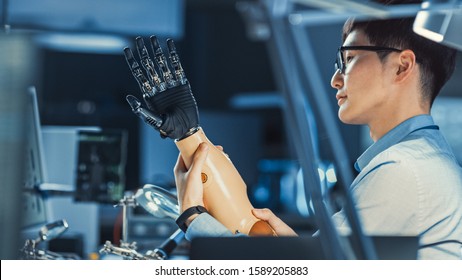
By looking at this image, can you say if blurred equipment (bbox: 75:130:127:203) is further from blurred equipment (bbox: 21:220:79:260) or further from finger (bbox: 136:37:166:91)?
finger (bbox: 136:37:166:91)

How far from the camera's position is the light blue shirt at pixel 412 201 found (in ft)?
4.35

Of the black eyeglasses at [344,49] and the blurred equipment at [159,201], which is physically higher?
the black eyeglasses at [344,49]

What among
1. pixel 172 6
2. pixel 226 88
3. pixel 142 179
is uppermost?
pixel 172 6

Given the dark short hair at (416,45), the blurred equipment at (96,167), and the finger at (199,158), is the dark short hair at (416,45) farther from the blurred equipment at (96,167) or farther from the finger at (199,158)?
the blurred equipment at (96,167)

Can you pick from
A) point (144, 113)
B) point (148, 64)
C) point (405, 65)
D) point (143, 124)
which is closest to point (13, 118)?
point (144, 113)

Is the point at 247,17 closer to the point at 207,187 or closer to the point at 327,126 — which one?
the point at 327,126

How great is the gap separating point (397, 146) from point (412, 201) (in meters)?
0.12

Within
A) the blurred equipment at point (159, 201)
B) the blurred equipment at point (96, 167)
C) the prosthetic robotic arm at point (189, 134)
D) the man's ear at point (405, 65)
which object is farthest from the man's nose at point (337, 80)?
the blurred equipment at point (96, 167)

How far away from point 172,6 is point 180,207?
2.97m

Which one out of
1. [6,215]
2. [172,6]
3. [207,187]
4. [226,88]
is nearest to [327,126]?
[6,215]

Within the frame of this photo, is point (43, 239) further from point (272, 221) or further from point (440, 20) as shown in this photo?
point (440, 20)

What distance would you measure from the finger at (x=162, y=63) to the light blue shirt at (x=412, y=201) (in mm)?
248

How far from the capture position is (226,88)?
7.39 m

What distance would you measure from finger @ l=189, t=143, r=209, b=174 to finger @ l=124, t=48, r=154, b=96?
0.13 m
